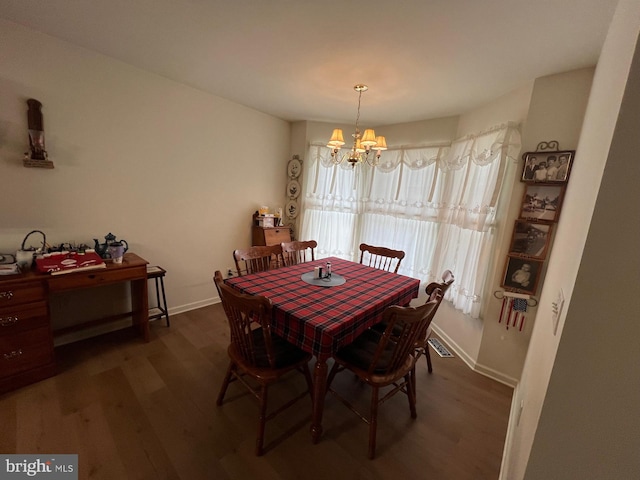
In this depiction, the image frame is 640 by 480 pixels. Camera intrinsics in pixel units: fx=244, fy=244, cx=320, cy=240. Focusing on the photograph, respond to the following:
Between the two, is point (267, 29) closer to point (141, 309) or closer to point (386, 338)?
point (386, 338)

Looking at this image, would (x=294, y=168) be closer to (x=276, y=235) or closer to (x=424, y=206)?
(x=276, y=235)

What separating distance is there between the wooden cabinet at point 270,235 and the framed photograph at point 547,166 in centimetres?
266

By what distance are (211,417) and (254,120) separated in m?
3.21

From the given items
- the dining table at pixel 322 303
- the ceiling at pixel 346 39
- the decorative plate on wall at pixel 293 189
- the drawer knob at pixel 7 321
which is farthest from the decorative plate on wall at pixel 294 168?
the drawer knob at pixel 7 321

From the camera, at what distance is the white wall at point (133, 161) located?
1859 mm

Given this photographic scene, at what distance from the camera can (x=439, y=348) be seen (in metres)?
2.59

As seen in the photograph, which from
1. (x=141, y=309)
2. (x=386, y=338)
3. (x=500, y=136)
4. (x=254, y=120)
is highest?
(x=254, y=120)

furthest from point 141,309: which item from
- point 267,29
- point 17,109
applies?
point 267,29

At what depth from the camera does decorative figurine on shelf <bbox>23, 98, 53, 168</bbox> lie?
1.83m

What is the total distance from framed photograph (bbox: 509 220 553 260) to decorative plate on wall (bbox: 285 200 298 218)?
2.65 m

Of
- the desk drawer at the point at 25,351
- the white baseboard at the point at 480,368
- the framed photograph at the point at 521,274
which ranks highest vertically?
the framed photograph at the point at 521,274

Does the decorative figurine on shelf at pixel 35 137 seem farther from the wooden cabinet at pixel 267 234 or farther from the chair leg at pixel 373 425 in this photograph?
the chair leg at pixel 373 425

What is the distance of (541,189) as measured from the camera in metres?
1.88

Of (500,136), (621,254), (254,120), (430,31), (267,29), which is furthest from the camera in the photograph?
(254,120)
